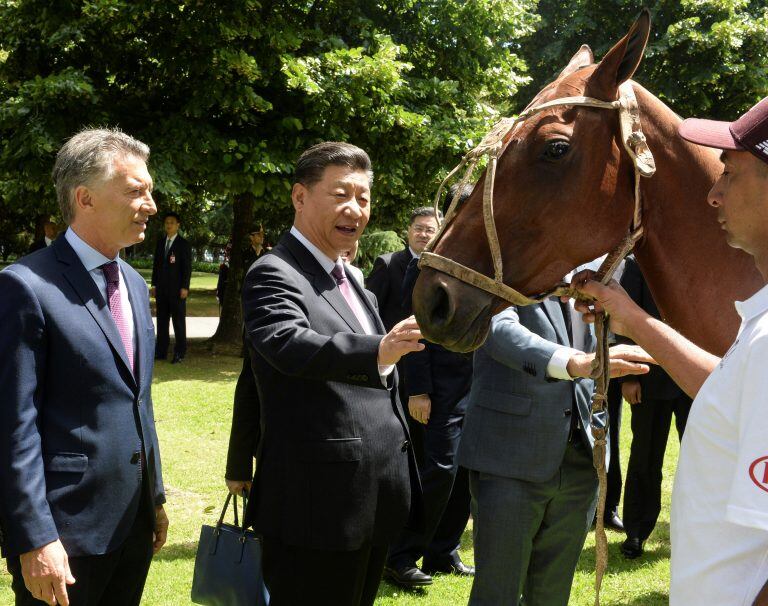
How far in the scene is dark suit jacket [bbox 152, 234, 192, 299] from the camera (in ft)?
41.8

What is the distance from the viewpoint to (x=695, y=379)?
1878 mm

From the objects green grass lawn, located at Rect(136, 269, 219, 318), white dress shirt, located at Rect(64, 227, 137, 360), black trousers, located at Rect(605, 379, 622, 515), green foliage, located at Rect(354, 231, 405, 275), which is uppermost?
white dress shirt, located at Rect(64, 227, 137, 360)

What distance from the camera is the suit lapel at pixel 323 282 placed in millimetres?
2900

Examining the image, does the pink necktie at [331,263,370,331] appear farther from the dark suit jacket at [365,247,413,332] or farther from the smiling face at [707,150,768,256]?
the dark suit jacket at [365,247,413,332]

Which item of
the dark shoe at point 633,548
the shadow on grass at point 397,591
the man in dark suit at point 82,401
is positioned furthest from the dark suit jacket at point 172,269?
the man in dark suit at point 82,401

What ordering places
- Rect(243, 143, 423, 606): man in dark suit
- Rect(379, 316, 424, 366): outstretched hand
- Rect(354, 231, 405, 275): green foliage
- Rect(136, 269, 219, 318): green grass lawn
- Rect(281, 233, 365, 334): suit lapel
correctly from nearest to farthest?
Rect(379, 316, 424, 366): outstretched hand, Rect(243, 143, 423, 606): man in dark suit, Rect(281, 233, 365, 334): suit lapel, Rect(354, 231, 405, 275): green foliage, Rect(136, 269, 219, 318): green grass lawn

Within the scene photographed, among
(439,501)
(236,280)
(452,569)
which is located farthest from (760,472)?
(236,280)

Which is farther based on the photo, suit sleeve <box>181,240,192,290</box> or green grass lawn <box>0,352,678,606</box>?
suit sleeve <box>181,240,192,290</box>

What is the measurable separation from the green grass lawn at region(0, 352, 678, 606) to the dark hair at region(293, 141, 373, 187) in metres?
2.97

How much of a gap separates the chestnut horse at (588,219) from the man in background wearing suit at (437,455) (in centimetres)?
280

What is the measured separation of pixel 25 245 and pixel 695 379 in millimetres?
41186

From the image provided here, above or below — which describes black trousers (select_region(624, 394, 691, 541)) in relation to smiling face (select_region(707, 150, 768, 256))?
below

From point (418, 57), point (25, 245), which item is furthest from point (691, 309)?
point (25, 245)

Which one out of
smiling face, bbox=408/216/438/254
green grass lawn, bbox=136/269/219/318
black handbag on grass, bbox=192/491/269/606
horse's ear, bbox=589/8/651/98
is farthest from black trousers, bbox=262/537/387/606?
green grass lawn, bbox=136/269/219/318
